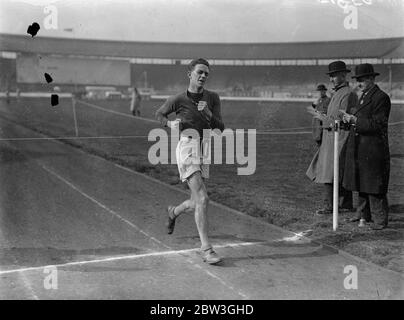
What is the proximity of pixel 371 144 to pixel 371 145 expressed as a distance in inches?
0.5

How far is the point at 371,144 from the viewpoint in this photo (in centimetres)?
613

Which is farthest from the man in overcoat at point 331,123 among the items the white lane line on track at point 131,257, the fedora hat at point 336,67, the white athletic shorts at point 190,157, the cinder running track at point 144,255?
the white athletic shorts at point 190,157

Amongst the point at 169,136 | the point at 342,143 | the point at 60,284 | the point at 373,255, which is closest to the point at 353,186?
the point at 342,143

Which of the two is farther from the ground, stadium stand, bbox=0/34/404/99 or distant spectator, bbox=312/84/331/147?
stadium stand, bbox=0/34/404/99

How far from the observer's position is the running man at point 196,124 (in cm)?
507

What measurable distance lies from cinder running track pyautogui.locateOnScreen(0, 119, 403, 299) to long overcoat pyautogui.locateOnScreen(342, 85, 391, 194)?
108 centimetres

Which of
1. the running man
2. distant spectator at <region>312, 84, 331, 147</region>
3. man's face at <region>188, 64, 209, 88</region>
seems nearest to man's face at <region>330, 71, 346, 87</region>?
the running man

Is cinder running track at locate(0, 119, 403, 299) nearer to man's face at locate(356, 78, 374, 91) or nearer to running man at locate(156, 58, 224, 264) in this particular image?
running man at locate(156, 58, 224, 264)

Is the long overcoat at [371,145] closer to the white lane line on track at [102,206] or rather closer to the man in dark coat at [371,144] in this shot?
the man in dark coat at [371,144]

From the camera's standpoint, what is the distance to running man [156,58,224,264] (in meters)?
5.07

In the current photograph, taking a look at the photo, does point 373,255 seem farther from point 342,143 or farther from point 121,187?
point 121,187

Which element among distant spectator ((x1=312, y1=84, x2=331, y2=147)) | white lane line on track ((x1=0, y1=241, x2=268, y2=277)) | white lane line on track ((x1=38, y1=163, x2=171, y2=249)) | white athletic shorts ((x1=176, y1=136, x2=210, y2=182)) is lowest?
white lane line on track ((x1=0, y1=241, x2=268, y2=277))

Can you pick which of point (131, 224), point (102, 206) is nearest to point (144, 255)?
point (131, 224)

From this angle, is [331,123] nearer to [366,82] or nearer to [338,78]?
[366,82]
